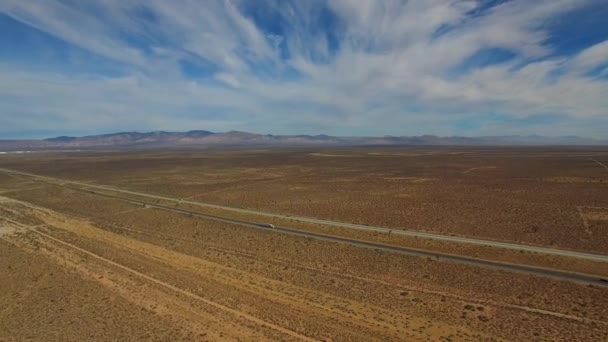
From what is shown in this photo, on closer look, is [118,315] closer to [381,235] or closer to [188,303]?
[188,303]

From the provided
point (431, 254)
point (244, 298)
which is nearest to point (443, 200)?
point (431, 254)

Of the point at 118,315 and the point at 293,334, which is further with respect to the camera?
the point at 118,315

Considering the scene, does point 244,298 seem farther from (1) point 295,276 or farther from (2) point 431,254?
(2) point 431,254

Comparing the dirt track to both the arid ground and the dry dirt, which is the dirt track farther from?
the dry dirt

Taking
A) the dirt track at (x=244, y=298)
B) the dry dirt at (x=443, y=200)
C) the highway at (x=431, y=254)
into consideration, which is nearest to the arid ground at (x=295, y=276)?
the dirt track at (x=244, y=298)

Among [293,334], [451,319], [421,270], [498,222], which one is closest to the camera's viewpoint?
[293,334]

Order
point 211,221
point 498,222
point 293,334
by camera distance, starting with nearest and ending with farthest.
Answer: point 293,334, point 498,222, point 211,221

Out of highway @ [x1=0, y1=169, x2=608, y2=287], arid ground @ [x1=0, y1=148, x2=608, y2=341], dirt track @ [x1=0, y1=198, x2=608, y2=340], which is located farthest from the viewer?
highway @ [x1=0, y1=169, x2=608, y2=287]

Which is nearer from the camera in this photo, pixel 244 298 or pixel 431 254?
pixel 244 298


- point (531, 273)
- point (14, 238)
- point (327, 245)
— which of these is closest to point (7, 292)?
point (14, 238)

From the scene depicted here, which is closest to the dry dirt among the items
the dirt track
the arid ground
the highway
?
the arid ground
